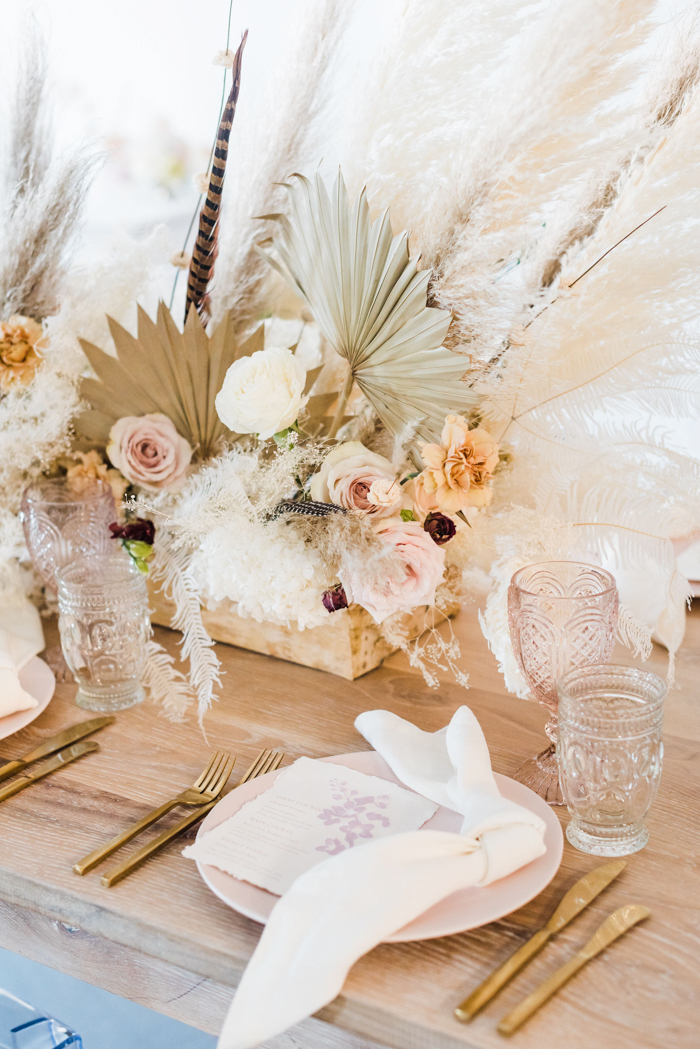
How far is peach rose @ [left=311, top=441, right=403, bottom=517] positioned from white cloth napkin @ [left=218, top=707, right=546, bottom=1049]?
0.31 metres

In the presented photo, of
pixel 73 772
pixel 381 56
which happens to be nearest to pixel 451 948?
pixel 73 772

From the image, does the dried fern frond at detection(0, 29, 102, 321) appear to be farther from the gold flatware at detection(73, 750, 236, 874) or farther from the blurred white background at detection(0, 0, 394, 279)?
the gold flatware at detection(73, 750, 236, 874)

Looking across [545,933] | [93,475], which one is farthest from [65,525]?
[545,933]

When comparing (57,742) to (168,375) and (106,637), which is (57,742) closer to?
(106,637)

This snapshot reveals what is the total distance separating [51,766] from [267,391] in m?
0.43

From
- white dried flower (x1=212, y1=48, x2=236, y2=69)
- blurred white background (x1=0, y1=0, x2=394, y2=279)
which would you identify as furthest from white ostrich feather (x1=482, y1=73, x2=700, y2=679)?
blurred white background (x1=0, y1=0, x2=394, y2=279)

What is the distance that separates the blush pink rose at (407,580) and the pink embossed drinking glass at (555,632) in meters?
0.10

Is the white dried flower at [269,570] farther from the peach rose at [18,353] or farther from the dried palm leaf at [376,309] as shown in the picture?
the peach rose at [18,353]

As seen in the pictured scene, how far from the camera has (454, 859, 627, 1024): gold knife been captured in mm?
499

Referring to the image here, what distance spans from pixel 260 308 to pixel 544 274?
1.49ft

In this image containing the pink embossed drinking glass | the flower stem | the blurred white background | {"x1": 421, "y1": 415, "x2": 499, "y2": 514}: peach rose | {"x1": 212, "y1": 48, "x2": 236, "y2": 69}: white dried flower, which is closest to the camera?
the pink embossed drinking glass

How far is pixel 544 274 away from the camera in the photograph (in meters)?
0.89

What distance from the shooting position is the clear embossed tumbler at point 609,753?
620 millimetres

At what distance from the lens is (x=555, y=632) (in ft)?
Answer: 2.44
